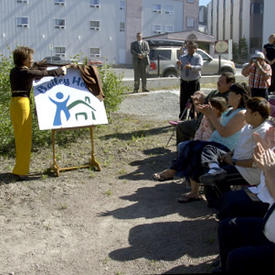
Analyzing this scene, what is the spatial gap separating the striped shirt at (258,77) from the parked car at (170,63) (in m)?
12.3

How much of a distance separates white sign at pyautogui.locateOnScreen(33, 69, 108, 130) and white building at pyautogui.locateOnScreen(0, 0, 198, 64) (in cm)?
3343

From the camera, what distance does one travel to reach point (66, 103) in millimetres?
5816

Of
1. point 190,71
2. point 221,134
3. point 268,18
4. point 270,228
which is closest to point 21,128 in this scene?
point 221,134

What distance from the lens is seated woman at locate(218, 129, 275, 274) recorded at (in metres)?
2.48

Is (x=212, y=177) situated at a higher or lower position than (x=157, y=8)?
lower

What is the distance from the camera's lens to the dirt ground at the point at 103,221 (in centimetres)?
358

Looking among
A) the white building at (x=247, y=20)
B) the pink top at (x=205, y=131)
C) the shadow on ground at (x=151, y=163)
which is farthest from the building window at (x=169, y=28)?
the pink top at (x=205, y=131)

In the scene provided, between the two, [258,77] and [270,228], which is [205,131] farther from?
[258,77]

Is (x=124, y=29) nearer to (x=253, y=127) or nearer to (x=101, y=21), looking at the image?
(x=101, y=21)

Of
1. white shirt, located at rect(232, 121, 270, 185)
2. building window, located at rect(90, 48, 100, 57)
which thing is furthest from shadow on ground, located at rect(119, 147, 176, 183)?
building window, located at rect(90, 48, 100, 57)

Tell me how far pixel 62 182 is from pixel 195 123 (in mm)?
2019

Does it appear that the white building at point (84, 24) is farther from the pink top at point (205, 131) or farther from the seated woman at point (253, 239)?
the seated woman at point (253, 239)

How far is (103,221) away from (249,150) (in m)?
1.70

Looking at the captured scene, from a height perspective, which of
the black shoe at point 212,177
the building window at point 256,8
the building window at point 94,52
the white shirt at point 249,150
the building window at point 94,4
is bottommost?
the black shoe at point 212,177
